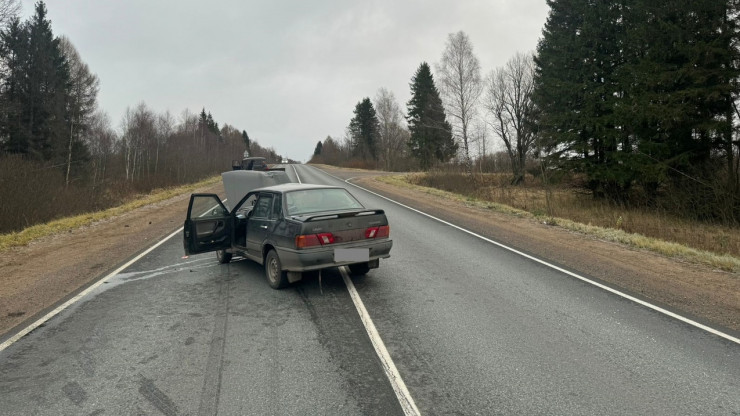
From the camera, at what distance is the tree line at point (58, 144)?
17.0 metres

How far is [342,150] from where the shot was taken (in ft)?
360

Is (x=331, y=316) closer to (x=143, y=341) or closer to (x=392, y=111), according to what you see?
(x=143, y=341)

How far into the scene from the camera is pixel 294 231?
6.11 metres

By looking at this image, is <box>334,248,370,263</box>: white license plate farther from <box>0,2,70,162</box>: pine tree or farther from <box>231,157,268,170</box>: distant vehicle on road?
<box>0,2,70,162</box>: pine tree

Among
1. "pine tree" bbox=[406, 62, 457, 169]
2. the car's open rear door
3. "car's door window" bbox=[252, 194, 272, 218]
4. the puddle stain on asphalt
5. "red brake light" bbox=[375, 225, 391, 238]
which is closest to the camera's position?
the puddle stain on asphalt

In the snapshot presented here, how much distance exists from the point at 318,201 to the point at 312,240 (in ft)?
3.81

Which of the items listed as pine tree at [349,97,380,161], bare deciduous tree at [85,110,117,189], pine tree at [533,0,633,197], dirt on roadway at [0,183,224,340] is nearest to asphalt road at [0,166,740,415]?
dirt on roadway at [0,183,224,340]

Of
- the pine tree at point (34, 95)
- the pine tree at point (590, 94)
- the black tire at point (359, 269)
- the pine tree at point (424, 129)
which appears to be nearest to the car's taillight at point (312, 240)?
the black tire at point (359, 269)

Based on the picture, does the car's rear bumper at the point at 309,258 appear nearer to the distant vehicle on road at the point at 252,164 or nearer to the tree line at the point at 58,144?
the tree line at the point at 58,144

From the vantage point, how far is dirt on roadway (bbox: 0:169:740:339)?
5852 mm

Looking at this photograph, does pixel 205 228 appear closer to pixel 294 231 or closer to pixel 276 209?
pixel 276 209

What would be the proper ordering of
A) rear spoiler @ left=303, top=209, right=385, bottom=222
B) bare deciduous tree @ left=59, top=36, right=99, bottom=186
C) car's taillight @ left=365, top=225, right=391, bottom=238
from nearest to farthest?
rear spoiler @ left=303, top=209, right=385, bottom=222 < car's taillight @ left=365, top=225, right=391, bottom=238 < bare deciduous tree @ left=59, top=36, right=99, bottom=186

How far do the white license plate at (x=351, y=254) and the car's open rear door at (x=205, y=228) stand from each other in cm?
258

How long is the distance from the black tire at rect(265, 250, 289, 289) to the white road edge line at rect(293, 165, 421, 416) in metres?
1.03
